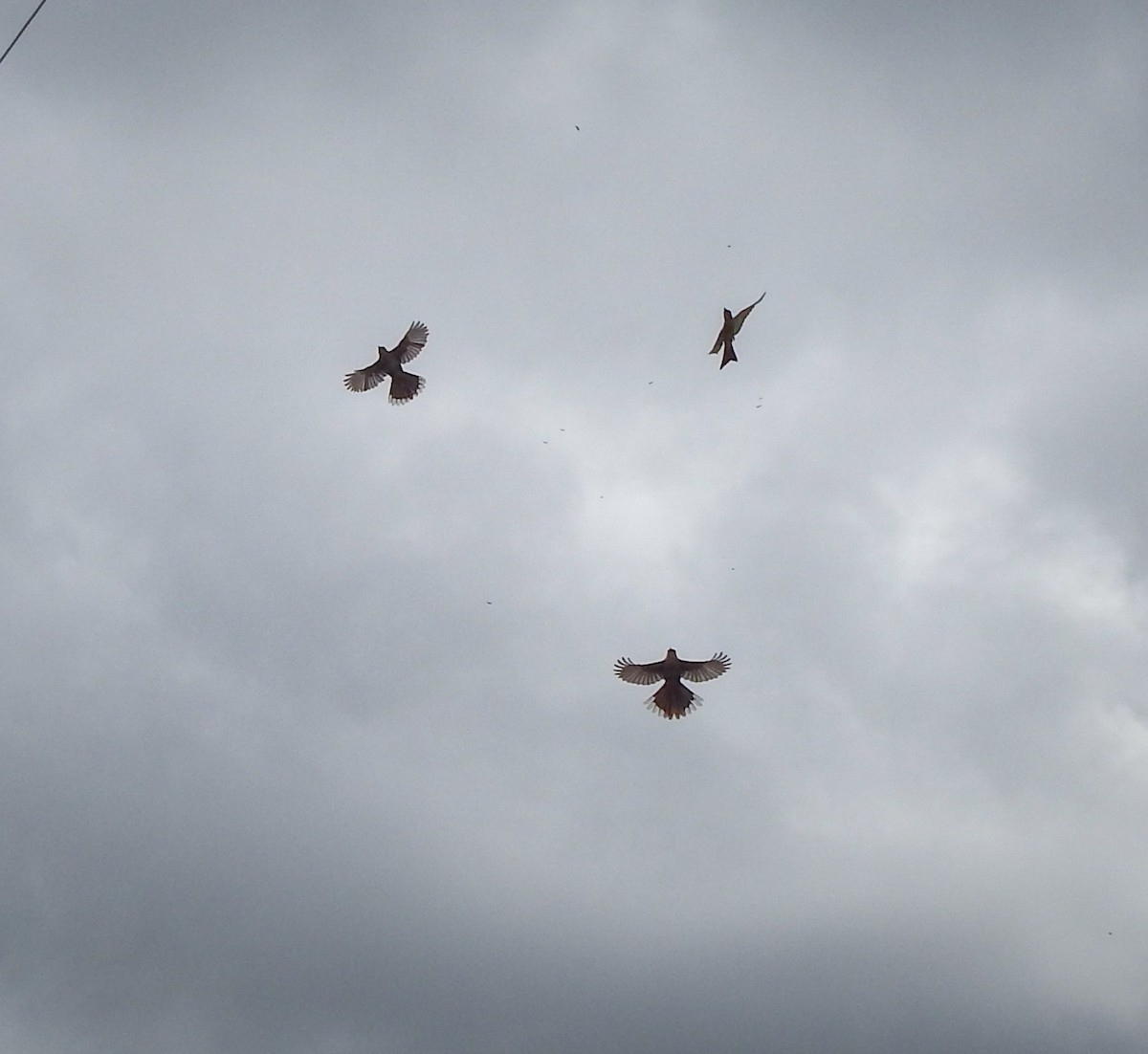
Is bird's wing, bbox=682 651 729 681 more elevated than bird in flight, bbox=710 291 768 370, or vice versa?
bird in flight, bbox=710 291 768 370

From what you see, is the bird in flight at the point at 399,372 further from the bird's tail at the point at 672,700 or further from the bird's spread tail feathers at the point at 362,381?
the bird's tail at the point at 672,700

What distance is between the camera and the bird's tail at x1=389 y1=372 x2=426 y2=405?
43281 mm

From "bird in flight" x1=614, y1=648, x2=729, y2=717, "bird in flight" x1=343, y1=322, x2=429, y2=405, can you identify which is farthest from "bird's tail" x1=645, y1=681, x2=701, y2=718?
"bird in flight" x1=343, y1=322, x2=429, y2=405

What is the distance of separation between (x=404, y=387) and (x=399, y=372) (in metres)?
0.58

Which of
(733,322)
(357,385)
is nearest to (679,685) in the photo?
(733,322)

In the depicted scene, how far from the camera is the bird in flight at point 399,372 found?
4328cm

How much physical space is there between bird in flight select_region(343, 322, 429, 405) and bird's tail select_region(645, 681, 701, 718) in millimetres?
13876

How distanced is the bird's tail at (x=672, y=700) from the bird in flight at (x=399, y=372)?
13.9m

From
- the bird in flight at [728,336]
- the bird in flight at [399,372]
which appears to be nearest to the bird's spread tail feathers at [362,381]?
the bird in flight at [399,372]

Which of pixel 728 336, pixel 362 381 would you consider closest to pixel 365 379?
pixel 362 381

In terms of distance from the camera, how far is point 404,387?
4347 cm

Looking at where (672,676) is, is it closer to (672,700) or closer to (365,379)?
(672,700)

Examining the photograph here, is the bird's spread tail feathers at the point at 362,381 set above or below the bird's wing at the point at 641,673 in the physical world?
above

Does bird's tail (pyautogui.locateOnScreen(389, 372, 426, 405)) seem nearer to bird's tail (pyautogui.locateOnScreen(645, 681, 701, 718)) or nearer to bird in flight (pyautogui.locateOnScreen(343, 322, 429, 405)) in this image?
bird in flight (pyautogui.locateOnScreen(343, 322, 429, 405))
